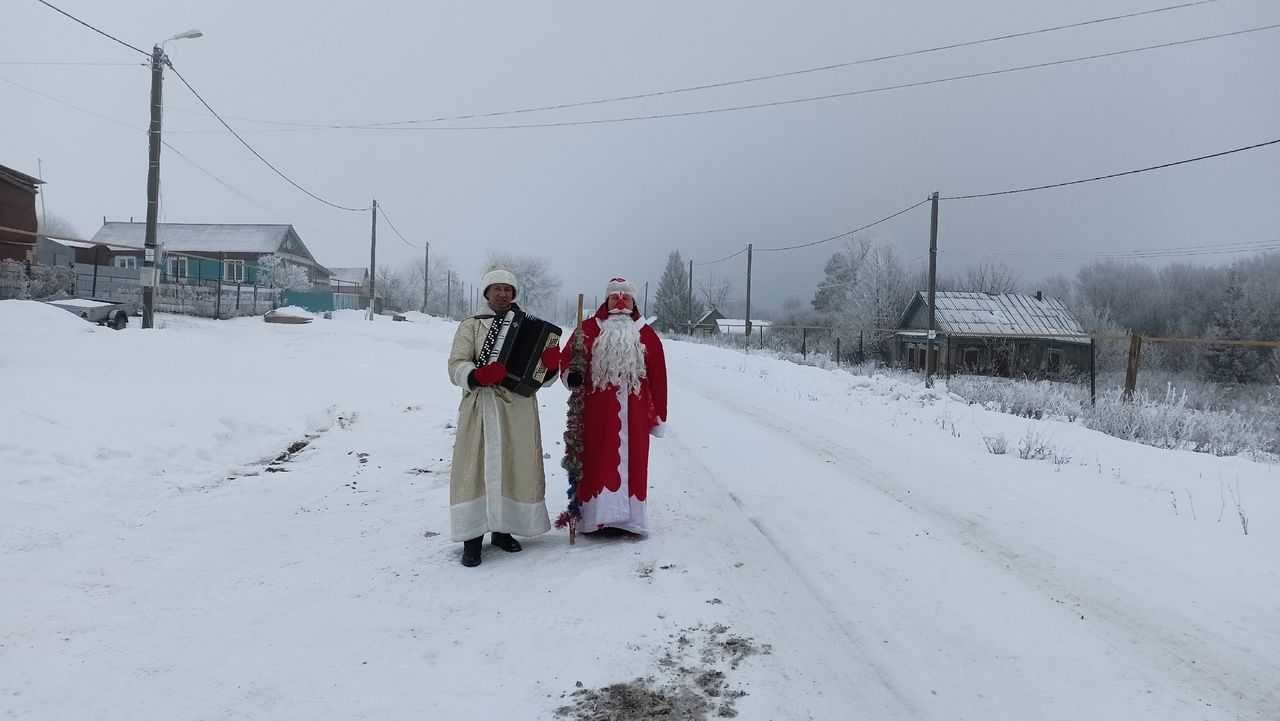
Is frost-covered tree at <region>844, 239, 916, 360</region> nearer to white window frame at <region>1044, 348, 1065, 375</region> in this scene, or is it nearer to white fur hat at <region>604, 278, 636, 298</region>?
white window frame at <region>1044, 348, 1065, 375</region>

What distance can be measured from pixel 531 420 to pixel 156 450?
13.6ft

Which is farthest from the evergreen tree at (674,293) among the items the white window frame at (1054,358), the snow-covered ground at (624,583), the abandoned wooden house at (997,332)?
the snow-covered ground at (624,583)

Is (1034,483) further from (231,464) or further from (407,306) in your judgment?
(407,306)

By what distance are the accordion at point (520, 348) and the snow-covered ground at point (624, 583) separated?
3.64ft

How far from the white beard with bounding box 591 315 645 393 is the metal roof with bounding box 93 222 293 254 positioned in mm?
59622

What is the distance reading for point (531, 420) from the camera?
4402 mm

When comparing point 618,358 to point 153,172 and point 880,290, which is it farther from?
point 880,290

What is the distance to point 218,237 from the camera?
2261 inches

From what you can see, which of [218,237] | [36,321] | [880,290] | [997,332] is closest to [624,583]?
[36,321]

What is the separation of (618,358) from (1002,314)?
130 ft

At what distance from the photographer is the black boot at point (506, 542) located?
174 inches

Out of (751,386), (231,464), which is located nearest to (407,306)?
(751,386)

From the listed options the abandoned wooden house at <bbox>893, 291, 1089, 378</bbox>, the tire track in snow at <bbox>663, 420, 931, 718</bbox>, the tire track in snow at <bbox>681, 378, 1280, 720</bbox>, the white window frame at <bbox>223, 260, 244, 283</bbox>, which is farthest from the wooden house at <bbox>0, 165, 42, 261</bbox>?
the abandoned wooden house at <bbox>893, 291, 1089, 378</bbox>

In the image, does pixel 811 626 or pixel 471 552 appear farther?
pixel 471 552
